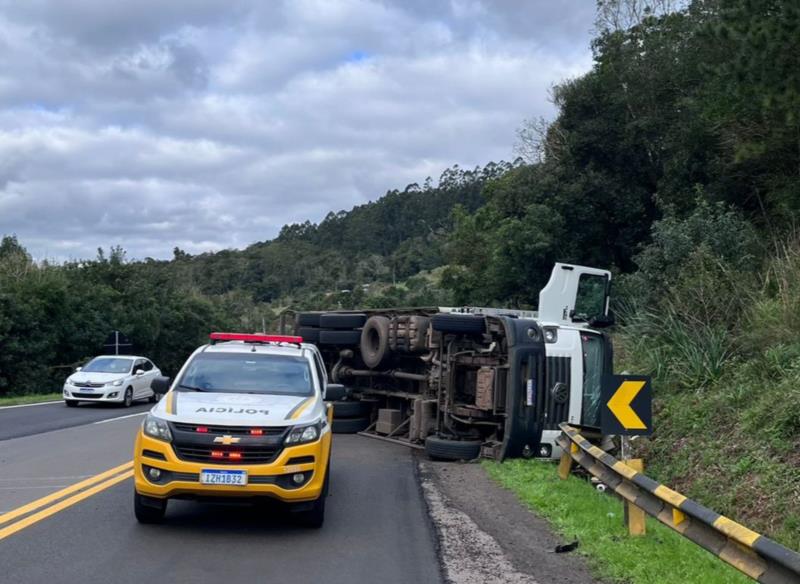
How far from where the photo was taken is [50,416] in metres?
22.0

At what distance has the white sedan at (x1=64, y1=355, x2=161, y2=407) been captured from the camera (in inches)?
1006

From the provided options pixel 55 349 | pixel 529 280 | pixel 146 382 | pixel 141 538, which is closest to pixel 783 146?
pixel 529 280

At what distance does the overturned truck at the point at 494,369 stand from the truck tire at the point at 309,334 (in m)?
2.06

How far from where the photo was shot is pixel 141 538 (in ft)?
26.7

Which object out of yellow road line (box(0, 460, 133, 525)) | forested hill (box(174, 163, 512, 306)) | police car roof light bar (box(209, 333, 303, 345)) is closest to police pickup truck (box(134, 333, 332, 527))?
yellow road line (box(0, 460, 133, 525))

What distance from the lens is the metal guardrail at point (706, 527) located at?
538 cm

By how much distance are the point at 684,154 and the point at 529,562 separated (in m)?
22.9

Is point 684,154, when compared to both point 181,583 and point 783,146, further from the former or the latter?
point 181,583

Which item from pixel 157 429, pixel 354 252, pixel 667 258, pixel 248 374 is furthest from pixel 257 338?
pixel 354 252

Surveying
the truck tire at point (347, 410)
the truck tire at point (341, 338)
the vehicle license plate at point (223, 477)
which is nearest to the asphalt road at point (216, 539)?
the vehicle license plate at point (223, 477)

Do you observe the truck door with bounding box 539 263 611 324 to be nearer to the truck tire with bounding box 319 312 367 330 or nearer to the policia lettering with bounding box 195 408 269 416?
the truck tire with bounding box 319 312 367 330

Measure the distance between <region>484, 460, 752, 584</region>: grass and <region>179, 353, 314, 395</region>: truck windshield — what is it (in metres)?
2.99

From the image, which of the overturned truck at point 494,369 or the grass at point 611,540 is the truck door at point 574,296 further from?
the grass at point 611,540

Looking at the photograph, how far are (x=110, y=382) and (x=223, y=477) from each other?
19.1m
